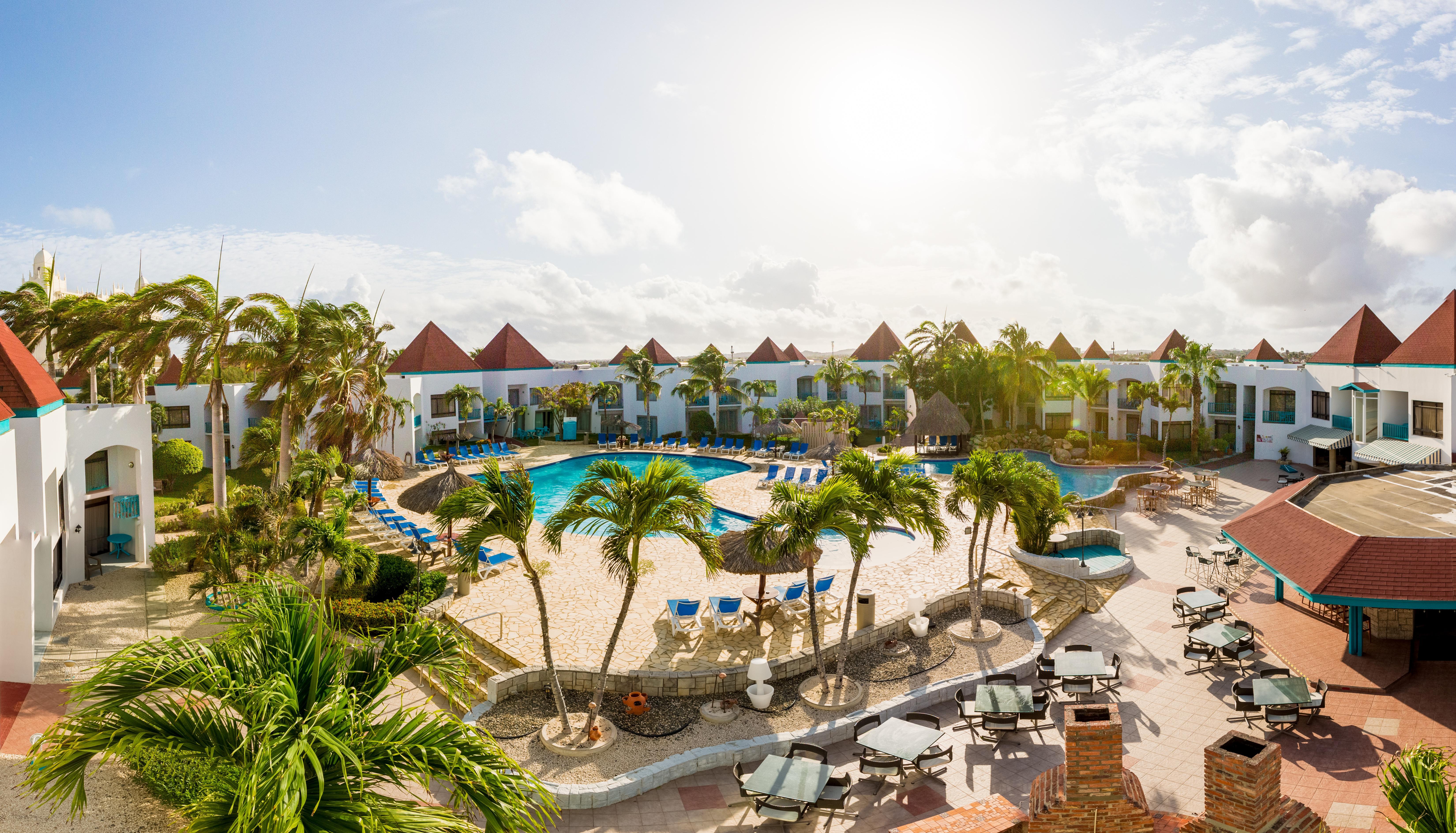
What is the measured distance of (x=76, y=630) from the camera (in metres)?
14.3

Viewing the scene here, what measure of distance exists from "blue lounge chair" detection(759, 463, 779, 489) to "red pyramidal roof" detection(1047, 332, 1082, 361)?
25.7m

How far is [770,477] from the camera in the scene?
105 feet

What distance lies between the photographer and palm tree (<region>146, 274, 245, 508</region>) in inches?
744

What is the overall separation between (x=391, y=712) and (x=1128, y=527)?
69.4 ft

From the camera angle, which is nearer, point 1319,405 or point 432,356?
point 1319,405

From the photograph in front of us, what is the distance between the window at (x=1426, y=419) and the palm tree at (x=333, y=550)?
31296 mm

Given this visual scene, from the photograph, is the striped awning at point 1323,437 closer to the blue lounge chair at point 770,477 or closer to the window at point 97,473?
the blue lounge chair at point 770,477

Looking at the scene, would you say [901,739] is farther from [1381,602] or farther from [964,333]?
[964,333]

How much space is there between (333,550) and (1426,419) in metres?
32.5

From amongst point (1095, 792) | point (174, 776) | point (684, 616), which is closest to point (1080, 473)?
point (684, 616)

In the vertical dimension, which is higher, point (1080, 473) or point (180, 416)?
point (180, 416)

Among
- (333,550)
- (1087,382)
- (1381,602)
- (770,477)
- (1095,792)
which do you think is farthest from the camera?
(1087,382)

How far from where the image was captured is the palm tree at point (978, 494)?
14.0 meters

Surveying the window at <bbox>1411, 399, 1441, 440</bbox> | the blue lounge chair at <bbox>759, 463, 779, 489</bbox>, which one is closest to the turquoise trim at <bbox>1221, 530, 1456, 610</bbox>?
the window at <bbox>1411, 399, 1441, 440</bbox>
